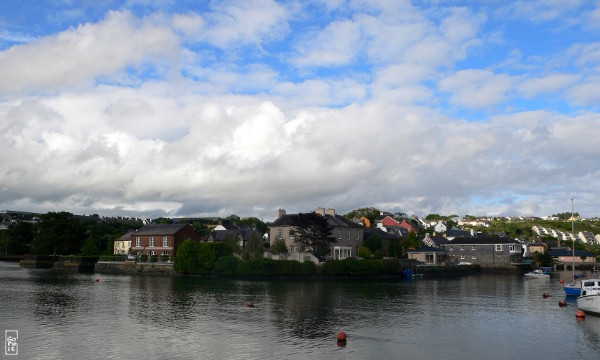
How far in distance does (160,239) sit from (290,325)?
83.0 meters

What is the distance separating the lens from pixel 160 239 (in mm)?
115812

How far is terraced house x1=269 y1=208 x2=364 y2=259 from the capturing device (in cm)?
10381

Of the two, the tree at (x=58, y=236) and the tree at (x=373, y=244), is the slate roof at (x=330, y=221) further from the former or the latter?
the tree at (x=58, y=236)

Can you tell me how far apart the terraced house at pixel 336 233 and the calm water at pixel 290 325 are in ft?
129

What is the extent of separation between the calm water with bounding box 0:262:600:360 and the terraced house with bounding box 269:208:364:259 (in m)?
39.3

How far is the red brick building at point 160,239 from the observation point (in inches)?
4496

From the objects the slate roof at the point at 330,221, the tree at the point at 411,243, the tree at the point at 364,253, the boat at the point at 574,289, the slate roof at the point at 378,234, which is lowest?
the boat at the point at 574,289

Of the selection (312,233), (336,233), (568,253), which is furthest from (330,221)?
(568,253)

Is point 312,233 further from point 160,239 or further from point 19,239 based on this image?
point 19,239

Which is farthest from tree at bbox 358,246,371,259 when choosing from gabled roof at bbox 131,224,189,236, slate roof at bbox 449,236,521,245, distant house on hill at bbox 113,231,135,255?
distant house on hill at bbox 113,231,135,255

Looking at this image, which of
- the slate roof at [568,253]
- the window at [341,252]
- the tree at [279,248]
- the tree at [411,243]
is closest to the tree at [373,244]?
the window at [341,252]

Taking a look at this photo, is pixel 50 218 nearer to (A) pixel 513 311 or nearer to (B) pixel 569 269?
(A) pixel 513 311

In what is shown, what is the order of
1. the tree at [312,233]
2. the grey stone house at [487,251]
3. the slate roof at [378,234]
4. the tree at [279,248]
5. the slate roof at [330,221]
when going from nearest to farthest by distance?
the tree at [312,233], the tree at [279,248], the slate roof at [330,221], the grey stone house at [487,251], the slate roof at [378,234]

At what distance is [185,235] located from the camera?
116562 mm
